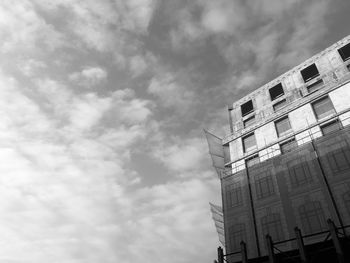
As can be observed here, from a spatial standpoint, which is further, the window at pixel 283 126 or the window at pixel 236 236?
the window at pixel 283 126

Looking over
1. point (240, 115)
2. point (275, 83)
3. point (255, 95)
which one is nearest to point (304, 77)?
point (275, 83)

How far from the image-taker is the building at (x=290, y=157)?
68.4 ft

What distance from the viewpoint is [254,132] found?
102ft

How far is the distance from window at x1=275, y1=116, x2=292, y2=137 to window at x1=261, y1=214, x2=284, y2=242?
9.36 meters

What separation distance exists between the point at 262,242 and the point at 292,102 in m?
15.5

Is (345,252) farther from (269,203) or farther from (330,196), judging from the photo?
(269,203)

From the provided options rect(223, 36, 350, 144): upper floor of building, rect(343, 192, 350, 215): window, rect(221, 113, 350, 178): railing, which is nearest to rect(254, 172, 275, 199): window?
rect(221, 113, 350, 178): railing

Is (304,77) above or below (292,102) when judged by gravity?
above

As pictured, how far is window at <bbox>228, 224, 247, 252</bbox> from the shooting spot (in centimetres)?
2355

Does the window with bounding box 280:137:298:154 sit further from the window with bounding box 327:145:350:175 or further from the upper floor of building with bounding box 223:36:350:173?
the window with bounding box 327:145:350:175

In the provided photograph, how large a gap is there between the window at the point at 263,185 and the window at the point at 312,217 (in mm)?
3258

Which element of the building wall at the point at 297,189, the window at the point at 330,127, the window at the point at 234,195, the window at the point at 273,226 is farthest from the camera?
the window at the point at 234,195

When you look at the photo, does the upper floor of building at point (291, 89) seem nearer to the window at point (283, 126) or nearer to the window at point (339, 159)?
the window at point (283, 126)

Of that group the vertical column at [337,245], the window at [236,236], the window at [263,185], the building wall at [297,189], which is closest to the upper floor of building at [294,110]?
the building wall at [297,189]
